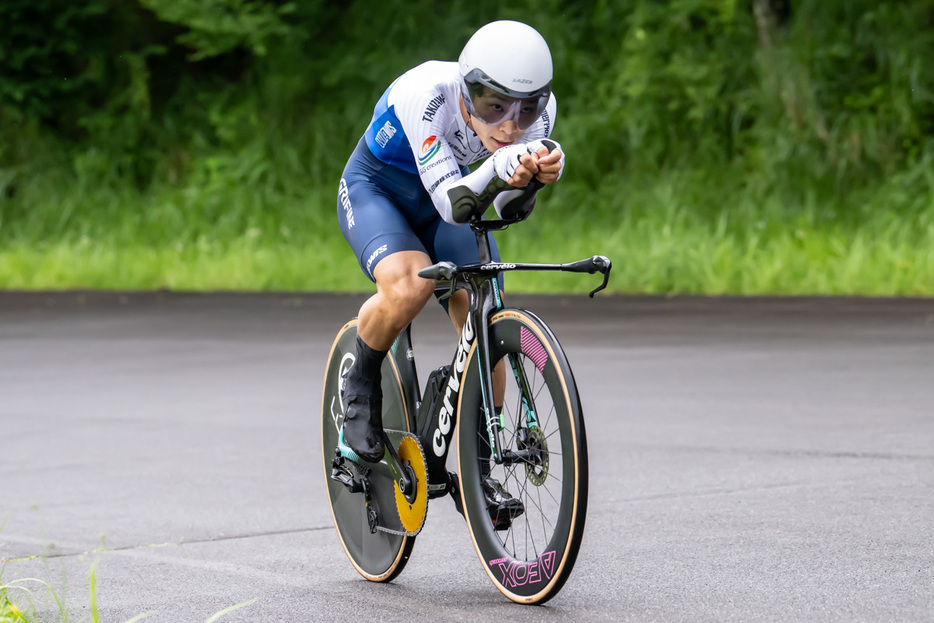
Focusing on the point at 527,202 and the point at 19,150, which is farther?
the point at 19,150

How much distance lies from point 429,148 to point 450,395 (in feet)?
2.61

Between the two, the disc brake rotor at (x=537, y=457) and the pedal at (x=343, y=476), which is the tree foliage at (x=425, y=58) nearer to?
the pedal at (x=343, y=476)

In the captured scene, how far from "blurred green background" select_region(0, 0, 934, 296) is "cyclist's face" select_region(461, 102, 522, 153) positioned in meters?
11.9

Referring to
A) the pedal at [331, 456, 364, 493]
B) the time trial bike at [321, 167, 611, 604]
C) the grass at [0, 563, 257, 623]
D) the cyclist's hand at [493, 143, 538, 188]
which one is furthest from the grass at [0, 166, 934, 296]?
the grass at [0, 563, 257, 623]

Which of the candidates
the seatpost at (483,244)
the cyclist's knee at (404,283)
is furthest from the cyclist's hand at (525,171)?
the cyclist's knee at (404,283)

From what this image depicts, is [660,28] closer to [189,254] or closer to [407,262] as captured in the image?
[189,254]

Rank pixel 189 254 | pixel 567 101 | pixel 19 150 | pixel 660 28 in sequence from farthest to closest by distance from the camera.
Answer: pixel 19 150 → pixel 567 101 → pixel 660 28 → pixel 189 254

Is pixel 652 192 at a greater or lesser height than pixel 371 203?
lesser

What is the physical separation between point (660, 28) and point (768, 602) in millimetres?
19666

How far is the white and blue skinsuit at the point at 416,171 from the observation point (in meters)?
4.93

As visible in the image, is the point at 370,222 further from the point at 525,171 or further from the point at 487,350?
the point at 525,171

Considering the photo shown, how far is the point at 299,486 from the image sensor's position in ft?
24.6

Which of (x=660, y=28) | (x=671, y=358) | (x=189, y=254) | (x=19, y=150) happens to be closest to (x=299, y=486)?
(x=671, y=358)

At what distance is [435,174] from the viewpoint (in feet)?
16.0
